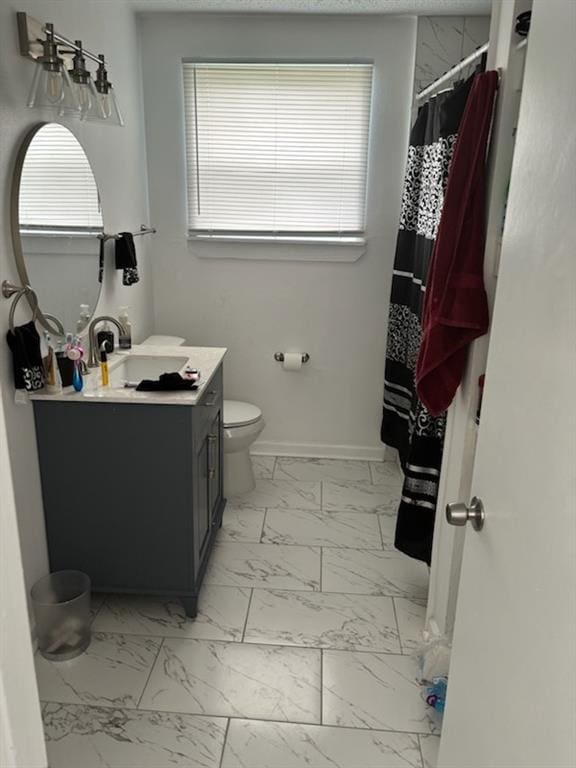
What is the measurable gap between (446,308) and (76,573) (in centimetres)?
162

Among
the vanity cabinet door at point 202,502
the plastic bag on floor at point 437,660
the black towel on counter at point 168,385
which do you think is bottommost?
the plastic bag on floor at point 437,660

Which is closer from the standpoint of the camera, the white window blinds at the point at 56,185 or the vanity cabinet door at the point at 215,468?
the white window blinds at the point at 56,185

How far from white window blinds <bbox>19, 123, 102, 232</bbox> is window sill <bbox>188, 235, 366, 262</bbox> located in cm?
102

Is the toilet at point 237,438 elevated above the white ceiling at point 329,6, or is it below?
below

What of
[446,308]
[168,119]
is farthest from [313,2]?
[446,308]

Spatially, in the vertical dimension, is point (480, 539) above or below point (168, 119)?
below

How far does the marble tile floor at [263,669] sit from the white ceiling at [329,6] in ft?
8.46

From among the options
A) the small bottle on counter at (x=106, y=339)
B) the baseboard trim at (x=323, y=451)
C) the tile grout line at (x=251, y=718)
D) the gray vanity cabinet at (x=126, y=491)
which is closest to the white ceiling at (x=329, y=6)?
the small bottle on counter at (x=106, y=339)

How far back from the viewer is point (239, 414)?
3.18m

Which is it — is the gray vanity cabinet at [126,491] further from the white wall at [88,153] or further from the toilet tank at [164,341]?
the toilet tank at [164,341]

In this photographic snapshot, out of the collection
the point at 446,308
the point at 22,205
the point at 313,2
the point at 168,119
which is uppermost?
the point at 313,2

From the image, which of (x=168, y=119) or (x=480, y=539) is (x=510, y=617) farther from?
(x=168, y=119)

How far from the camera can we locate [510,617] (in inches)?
39.5

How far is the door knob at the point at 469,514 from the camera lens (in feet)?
3.83
